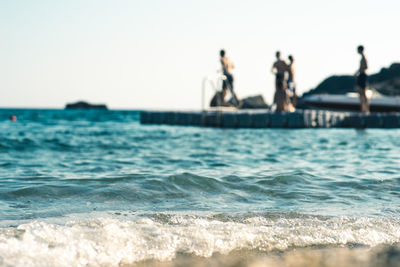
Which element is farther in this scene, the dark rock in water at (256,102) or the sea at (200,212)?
the dark rock in water at (256,102)

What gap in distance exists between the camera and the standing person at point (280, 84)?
1443cm

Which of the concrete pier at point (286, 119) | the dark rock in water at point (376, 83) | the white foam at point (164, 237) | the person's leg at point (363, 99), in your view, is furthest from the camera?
the dark rock in water at point (376, 83)

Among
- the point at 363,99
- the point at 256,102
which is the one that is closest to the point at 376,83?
the point at 256,102

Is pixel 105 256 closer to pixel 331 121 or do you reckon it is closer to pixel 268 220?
pixel 268 220

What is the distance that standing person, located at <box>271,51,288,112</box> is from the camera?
14430 millimetres

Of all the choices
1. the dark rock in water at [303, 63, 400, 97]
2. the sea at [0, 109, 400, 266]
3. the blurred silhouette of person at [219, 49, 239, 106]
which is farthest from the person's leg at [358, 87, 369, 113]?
the dark rock in water at [303, 63, 400, 97]

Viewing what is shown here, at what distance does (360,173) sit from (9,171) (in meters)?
3.88

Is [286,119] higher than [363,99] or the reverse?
the reverse

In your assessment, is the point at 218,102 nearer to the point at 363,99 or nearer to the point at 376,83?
the point at 363,99

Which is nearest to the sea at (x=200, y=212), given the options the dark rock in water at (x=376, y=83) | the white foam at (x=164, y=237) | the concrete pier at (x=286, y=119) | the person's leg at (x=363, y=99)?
the white foam at (x=164, y=237)

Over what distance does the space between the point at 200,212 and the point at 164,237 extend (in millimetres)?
803

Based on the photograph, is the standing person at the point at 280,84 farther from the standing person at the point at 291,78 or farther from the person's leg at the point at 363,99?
the person's leg at the point at 363,99

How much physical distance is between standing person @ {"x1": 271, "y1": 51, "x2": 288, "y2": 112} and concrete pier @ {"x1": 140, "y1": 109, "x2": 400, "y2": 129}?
40 cm

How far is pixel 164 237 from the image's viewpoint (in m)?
2.67
